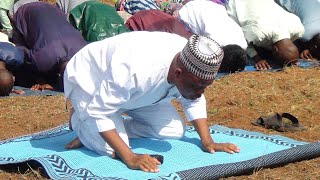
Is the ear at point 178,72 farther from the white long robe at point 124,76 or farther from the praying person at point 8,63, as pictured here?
the praying person at point 8,63

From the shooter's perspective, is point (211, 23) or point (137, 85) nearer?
point (137, 85)

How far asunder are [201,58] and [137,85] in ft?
1.28

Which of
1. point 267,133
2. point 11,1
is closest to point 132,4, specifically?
point 11,1

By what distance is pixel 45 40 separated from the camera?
6.39 metres

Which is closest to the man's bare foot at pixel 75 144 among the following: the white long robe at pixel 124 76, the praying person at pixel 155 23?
the white long robe at pixel 124 76

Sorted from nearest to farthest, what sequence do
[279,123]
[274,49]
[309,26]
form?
[279,123] < [274,49] < [309,26]

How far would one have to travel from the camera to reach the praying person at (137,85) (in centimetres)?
329

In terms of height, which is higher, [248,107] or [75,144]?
[75,144]

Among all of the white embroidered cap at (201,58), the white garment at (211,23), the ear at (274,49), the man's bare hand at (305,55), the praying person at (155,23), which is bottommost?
the man's bare hand at (305,55)

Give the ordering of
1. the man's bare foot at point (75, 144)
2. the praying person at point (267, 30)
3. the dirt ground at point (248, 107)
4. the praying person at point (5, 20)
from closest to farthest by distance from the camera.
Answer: the dirt ground at point (248, 107), the man's bare foot at point (75, 144), the praying person at point (5, 20), the praying person at point (267, 30)

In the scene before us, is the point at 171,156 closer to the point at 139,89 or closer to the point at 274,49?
the point at 139,89

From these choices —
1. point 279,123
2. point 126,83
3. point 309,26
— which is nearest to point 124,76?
point 126,83

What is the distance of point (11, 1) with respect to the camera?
278 inches

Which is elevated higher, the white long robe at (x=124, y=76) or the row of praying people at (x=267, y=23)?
the white long robe at (x=124, y=76)
